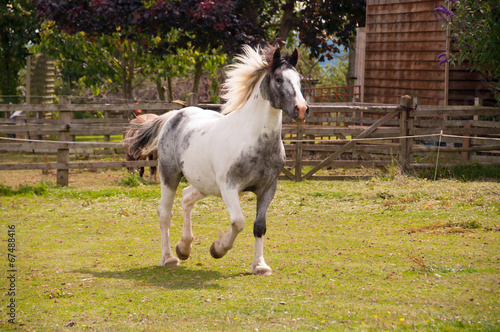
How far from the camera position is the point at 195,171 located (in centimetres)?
648

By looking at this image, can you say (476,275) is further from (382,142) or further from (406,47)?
(406,47)

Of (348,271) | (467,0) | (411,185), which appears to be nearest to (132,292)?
(348,271)

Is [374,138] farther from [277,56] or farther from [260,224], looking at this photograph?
[277,56]

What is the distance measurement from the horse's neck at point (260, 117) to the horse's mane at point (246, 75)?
0.54ft

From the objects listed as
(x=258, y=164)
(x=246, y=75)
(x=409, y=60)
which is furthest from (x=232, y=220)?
(x=409, y=60)

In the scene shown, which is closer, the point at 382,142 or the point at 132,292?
the point at 132,292

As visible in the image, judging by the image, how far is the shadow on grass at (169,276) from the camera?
18.9 ft

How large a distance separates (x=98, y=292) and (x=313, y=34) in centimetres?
1264

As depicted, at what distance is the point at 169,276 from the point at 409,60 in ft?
42.8

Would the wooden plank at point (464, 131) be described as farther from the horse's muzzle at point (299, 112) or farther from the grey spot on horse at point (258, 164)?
the horse's muzzle at point (299, 112)

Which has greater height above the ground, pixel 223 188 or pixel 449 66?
pixel 449 66

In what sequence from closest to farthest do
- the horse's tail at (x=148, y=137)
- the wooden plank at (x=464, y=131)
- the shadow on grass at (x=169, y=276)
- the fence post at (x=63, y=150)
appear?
the shadow on grass at (x=169, y=276) < the horse's tail at (x=148, y=137) < the fence post at (x=63, y=150) < the wooden plank at (x=464, y=131)

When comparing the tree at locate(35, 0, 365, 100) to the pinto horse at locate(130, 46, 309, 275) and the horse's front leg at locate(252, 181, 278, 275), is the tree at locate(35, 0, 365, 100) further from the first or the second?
the horse's front leg at locate(252, 181, 278, 275)

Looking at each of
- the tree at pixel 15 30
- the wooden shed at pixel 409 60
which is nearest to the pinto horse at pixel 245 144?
the wooden shed at pixel 409 60
